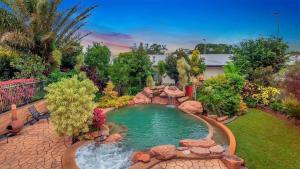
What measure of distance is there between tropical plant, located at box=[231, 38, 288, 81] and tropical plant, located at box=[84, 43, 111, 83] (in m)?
11.6

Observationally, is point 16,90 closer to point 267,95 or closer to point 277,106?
point 277,106

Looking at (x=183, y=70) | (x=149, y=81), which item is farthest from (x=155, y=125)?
(x=183, y=70)

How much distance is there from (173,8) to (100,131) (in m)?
20.6

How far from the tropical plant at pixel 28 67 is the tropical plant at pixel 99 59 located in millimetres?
4863

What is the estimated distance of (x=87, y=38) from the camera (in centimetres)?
2538

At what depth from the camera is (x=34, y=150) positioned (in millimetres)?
9234

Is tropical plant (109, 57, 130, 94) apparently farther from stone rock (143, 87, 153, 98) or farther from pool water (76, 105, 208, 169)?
pool water (76, 105, 208, 169)

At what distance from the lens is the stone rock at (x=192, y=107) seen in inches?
614

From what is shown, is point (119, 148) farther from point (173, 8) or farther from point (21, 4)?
point (173, 8)

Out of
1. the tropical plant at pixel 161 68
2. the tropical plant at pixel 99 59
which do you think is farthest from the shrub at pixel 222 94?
the tropical plant at pixel 99 59

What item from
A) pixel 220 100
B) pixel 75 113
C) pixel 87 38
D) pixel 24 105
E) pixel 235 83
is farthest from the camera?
pixel 87 38

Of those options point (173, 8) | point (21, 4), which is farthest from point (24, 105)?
point (173, 8)

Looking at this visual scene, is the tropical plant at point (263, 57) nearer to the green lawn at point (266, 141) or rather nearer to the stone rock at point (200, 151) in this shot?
the green lawn at point (266, 141)

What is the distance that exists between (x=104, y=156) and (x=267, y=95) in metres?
12.0
